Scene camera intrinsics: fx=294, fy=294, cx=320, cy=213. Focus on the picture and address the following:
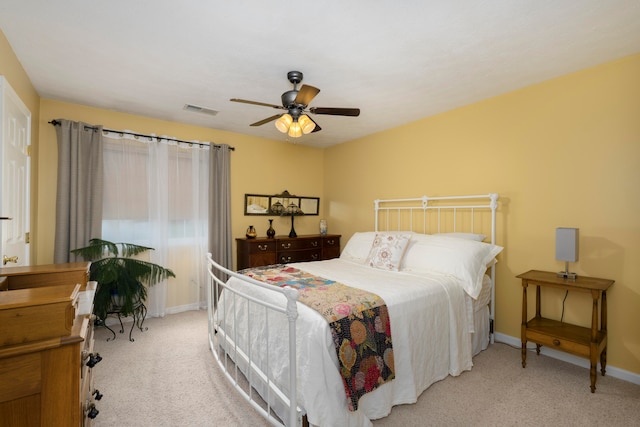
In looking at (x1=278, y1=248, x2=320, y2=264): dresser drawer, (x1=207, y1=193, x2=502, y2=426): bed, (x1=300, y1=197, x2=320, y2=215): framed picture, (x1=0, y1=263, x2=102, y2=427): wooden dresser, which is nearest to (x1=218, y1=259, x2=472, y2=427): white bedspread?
(x1=207, y1=193, x2=502, y2=426): bed

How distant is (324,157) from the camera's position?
18.0 feet

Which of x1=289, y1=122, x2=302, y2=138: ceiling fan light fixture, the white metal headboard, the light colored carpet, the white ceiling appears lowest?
the light colored carpet

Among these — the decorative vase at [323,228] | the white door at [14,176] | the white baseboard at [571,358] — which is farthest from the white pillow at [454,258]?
the white door at [14,176]

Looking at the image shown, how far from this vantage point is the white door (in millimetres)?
2068

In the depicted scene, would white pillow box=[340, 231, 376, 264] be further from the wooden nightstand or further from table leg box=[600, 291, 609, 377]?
table leg box=[600, 291, 609, 377]

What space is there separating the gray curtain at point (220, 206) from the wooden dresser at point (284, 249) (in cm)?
23

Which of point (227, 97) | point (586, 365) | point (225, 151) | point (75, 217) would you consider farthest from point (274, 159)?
point (586, 365)

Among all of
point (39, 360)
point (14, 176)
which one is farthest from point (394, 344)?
point (14, 176)

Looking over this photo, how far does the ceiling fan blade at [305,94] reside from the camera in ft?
7.07

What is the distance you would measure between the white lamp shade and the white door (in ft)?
13.3

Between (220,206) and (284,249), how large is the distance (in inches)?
44.4

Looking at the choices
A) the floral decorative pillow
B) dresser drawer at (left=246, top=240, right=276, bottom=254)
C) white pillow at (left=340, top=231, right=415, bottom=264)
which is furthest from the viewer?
dresser drawer at (left=246, top=240, right=276, bottom=254)

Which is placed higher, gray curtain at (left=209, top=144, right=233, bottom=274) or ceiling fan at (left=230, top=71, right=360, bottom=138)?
ceiling fan at (left=230, top=71, right=360, bottom=138)

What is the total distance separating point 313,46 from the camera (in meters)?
2.21
